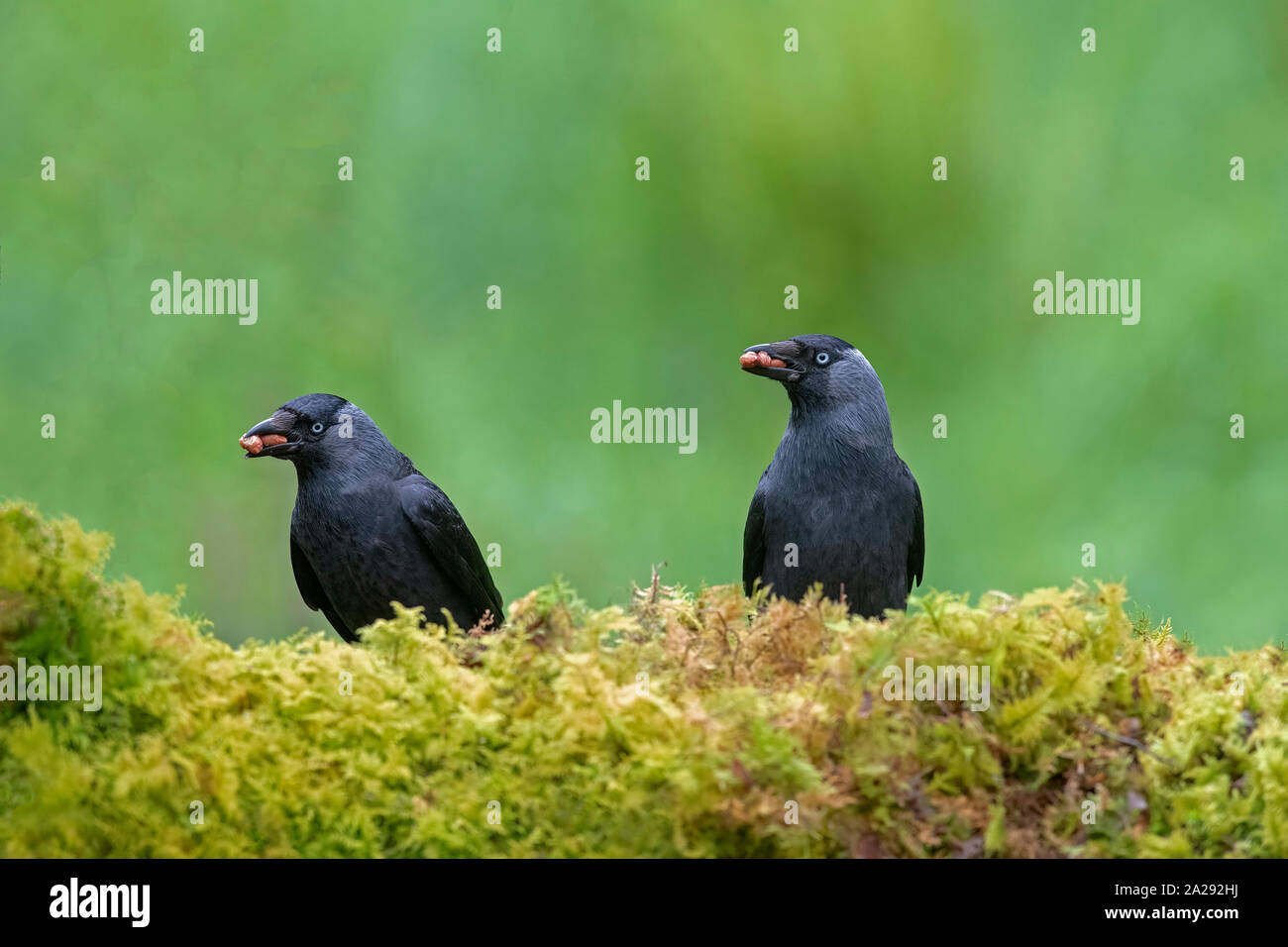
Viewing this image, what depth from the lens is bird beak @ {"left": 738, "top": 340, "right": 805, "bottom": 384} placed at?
184 inches

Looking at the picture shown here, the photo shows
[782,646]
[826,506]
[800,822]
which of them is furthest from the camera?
[826,506]

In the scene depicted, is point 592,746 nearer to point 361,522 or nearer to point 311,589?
point 361,522

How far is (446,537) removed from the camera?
15.4ft

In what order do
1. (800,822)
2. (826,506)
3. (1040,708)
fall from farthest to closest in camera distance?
1. (826,506)
2. (1040,708)
3. (800,822)

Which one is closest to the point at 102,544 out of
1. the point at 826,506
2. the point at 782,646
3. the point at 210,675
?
the point at 210,675

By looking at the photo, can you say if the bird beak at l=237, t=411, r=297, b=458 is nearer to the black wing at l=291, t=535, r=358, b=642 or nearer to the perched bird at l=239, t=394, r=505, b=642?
the perched bird at l=239, t=394, r=505, b=642

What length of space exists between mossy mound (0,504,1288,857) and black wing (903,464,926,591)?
2099mm

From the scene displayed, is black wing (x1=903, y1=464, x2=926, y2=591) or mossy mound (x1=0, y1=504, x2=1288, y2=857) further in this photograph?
black wing (x1=903, y1=464, x2=926, y2=591)

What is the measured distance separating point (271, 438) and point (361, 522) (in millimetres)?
432

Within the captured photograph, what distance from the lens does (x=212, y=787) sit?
2.31 meters

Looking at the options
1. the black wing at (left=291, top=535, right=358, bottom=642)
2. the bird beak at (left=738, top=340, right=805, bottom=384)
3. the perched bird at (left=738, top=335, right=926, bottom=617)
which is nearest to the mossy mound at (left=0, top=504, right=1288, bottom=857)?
A: the perched bird at (left=738, top=335, right=926, bottom=617)

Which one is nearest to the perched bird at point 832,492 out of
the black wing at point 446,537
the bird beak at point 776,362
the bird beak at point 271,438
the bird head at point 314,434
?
the bird beak at point 776,362
